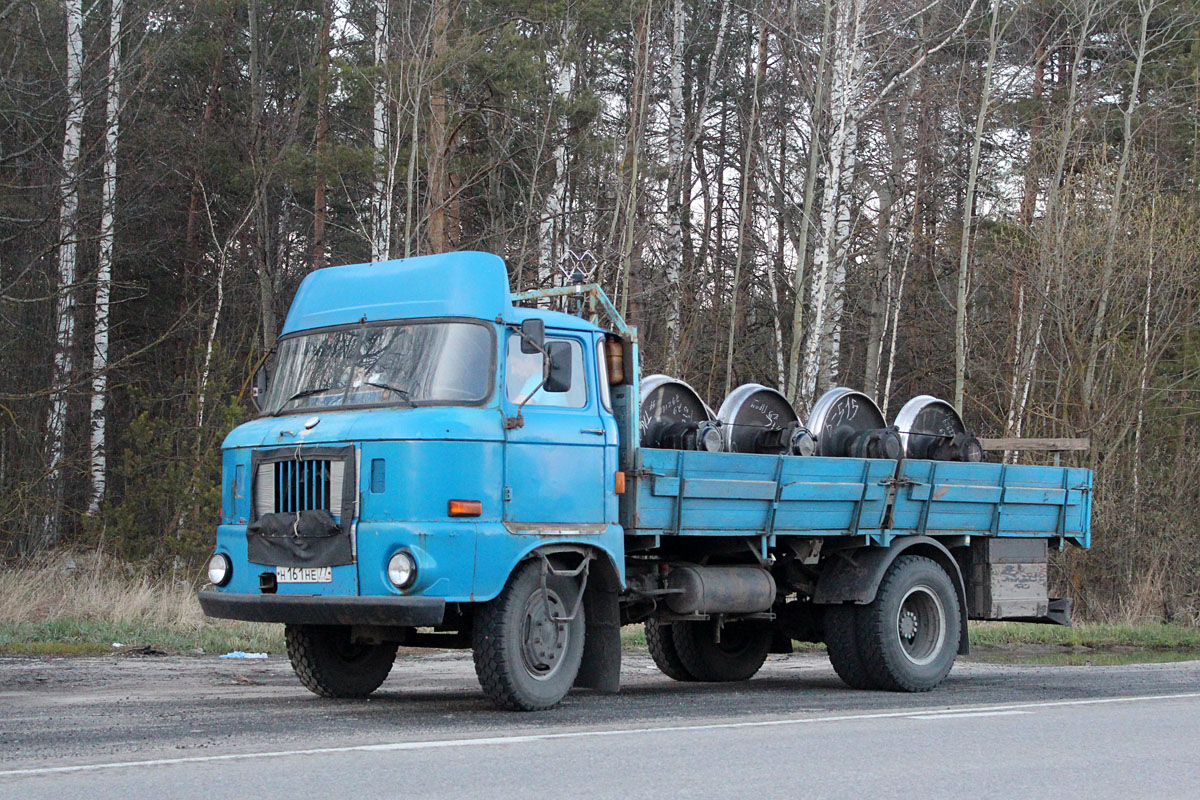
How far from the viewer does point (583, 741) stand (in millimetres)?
7293

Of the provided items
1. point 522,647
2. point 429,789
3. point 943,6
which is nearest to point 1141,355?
point 943,6

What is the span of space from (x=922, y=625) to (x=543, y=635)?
13.7 feet

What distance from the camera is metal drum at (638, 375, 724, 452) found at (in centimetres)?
1055

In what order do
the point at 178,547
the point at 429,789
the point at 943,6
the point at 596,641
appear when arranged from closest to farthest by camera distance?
1. the point at 429,789
2. the point at 596,641
3. the point at 178,547
4. the point at 943,6

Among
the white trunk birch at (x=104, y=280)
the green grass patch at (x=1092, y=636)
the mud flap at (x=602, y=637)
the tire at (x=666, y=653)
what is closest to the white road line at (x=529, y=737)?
the mud flap at (x=602, y=637)

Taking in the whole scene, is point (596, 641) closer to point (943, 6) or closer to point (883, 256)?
point (943, 6)

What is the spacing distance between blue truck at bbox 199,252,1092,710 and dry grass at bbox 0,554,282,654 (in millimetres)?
4099

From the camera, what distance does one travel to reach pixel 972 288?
1224 inches

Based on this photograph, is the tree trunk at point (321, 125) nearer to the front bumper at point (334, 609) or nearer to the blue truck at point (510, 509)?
the blue truck at point (510, 509)

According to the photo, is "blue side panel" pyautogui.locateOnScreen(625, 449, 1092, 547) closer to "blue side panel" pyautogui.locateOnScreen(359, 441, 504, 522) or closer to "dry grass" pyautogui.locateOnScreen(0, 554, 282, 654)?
"blue side panel" pyautogui.locateOnScreen(359, 441, 504, 522)

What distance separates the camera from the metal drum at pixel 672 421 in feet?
34.6

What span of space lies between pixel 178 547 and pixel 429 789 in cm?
1373

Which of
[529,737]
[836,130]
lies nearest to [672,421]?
[529,737]

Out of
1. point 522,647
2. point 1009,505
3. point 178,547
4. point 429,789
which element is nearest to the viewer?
point 429,789
